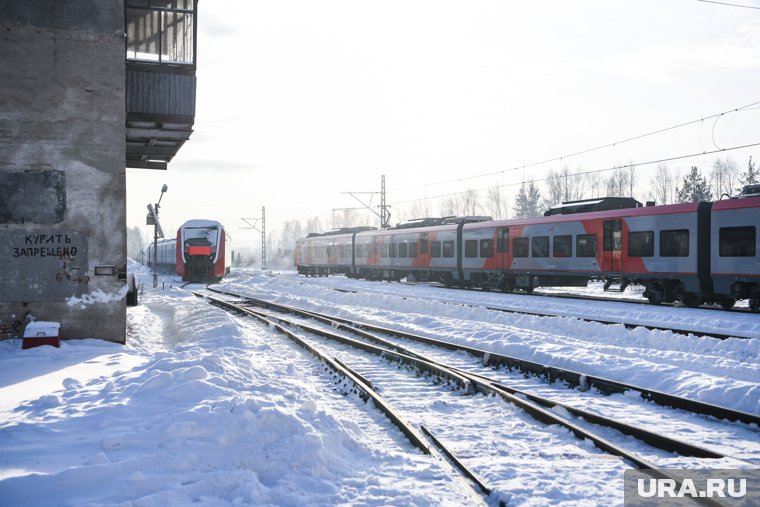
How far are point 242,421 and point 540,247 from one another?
1916cm

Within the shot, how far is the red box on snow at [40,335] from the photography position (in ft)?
32.9

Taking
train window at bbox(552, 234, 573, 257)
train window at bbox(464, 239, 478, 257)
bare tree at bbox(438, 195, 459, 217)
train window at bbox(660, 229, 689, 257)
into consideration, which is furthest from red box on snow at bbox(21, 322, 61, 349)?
bare tree at bbox(438, 195, 459, 217)

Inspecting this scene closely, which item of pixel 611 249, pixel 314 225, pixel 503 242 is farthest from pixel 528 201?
pixel 314 225

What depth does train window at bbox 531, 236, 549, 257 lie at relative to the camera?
2312cm

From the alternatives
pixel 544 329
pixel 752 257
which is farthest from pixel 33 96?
pixel 752 257

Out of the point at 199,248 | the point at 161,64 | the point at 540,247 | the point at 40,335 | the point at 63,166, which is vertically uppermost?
the point at 161,64

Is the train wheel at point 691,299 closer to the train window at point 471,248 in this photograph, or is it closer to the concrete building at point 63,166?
the train window at point 471,248

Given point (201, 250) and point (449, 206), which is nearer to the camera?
point (201, 250)

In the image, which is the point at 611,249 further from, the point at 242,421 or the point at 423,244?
the point at 242,421

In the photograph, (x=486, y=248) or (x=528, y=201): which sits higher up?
(x=528, y=201)

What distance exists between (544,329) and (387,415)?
8323 millimetres

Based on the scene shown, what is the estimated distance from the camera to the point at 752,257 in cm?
1611

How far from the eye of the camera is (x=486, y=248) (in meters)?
26.5

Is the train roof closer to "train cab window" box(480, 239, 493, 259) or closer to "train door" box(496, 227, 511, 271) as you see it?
"train cab window" box(480, 239, 493, 259)
